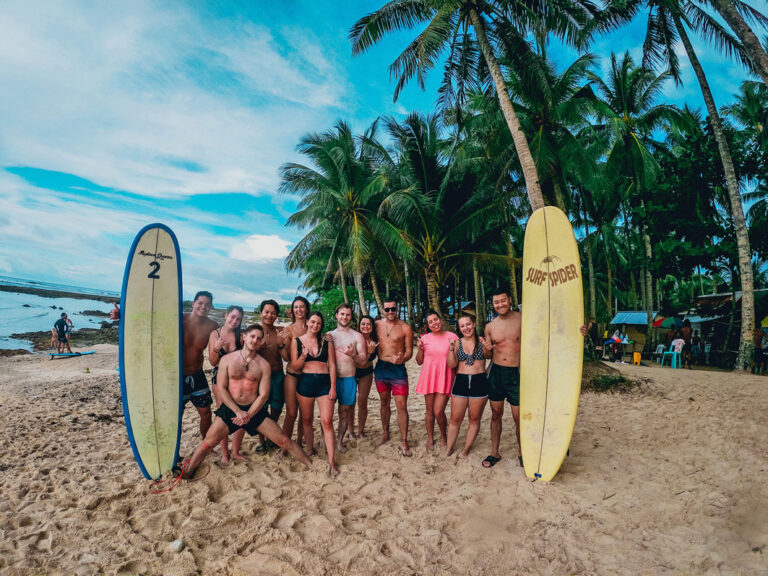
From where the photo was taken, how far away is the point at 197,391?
3.77 meters

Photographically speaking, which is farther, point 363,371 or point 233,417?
point 363,371

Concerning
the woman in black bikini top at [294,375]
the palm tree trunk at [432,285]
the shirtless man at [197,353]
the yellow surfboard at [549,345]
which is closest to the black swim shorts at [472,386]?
the yellow surfboard at [549,345]

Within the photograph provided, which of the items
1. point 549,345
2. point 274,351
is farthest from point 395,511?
point 549,345

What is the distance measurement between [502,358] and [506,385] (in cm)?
25

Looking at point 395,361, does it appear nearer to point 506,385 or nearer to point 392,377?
point 392,377

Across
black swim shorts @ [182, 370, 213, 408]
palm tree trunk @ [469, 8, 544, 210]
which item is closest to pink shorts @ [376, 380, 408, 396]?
black swim shorts @ [182, 370, 213, 408]

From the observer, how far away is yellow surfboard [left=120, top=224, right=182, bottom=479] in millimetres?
3457

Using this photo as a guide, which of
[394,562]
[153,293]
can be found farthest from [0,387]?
[394,562]

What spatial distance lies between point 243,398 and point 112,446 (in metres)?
2.00

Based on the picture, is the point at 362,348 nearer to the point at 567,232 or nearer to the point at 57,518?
the point at 567,232

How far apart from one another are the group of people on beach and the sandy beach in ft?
1.19

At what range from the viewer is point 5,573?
7.09 feet

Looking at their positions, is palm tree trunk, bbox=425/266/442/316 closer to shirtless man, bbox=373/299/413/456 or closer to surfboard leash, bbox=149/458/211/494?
shirtless man, bbox=373/299/413/456

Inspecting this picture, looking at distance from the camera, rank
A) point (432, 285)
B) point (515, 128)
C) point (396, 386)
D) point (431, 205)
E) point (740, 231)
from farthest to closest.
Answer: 1. point (432, 285)
2. point (431, 205)
3. point (740, 231)
4. point (515, 128)
5. point (396, 386)
